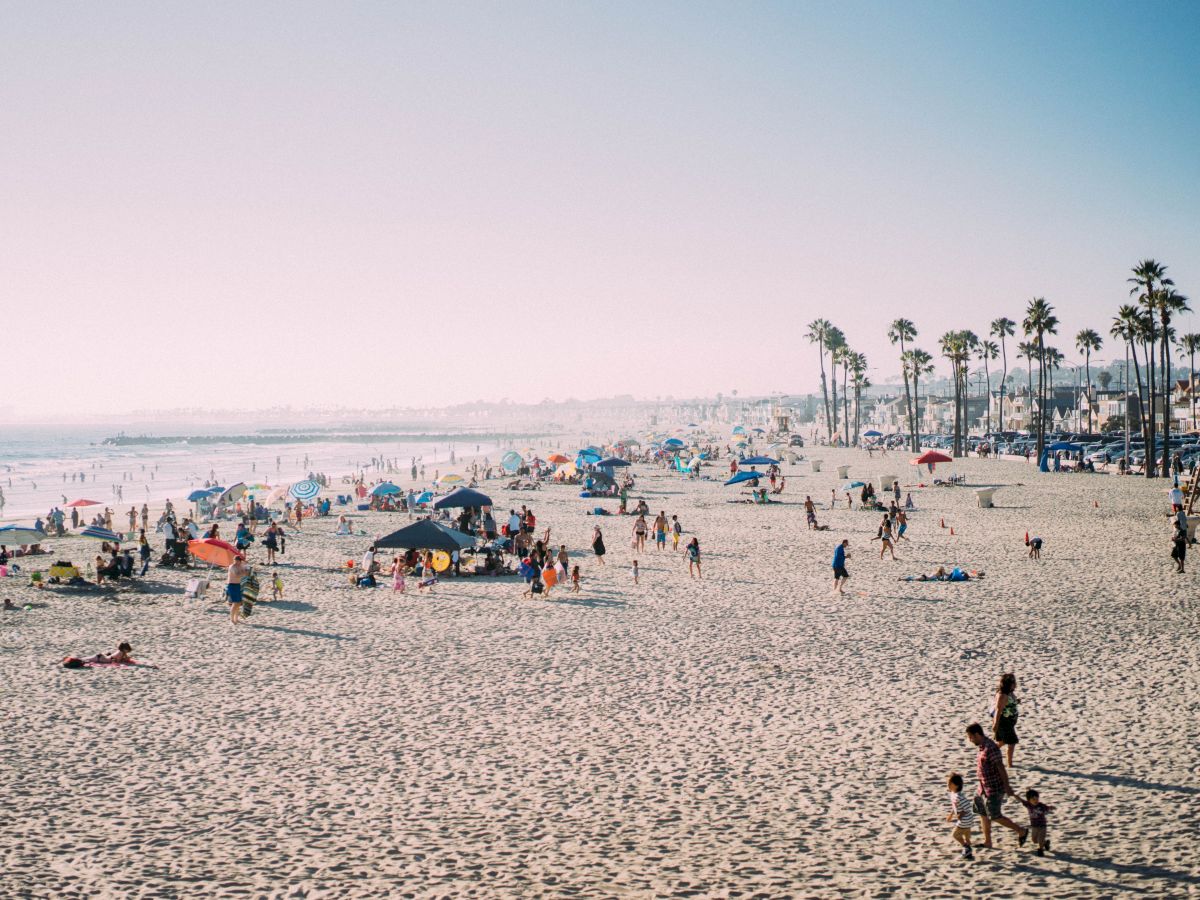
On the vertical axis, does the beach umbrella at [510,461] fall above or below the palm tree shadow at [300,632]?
above

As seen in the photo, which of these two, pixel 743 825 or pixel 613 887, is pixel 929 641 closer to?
pixel 743 825

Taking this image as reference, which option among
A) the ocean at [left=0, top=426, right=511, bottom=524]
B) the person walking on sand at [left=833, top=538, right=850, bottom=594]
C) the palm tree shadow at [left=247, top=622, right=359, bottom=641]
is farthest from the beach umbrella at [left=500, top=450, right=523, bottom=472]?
the palm tree shadow at [left=247, top=622, right=359, bottom=641]

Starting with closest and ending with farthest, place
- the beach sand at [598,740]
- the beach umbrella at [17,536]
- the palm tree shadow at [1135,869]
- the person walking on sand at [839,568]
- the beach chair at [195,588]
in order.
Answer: the palm tree shadow at [1135,869] < the beach sand at [598,740] < the person walking on sand at [839,568] < the beach chair at [195,588] < the beach umbrella at [17,536]

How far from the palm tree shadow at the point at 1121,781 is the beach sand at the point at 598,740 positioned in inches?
1.4

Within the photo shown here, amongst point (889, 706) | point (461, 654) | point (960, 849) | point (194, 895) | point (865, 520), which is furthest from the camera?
point (865, 520)

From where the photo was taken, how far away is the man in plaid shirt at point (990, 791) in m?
7.41

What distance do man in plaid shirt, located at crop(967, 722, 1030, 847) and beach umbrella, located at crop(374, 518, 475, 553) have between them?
581 inches

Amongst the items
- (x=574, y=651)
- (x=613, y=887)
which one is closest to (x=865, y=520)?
(x=574, y=651)

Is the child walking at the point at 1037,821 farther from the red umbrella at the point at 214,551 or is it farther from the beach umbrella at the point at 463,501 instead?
the beach umbrella at the point at 463,501

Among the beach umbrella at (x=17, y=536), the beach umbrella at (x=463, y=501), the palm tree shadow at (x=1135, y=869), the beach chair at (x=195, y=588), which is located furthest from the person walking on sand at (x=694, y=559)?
the beach umbrella at (x=17, y=536)

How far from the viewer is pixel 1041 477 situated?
47375 mm

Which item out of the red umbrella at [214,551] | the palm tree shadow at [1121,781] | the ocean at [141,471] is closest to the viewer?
the palm tree shadow at [1121,781]

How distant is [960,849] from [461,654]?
8.79m

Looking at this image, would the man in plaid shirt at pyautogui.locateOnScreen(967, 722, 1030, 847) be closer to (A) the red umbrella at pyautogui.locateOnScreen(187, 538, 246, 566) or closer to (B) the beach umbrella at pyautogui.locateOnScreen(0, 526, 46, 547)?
(A) the red umbrella at pyautogui.locateOnScreen(187, 538, 246, 566)
